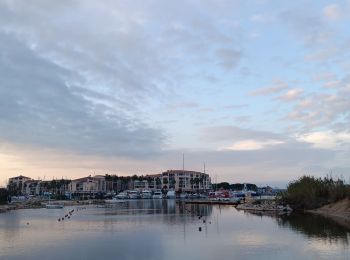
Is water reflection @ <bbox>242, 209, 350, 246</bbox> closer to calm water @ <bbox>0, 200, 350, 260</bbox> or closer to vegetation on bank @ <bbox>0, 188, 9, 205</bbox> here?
calm water @ <bbox>0, 200, 350, 260</bbox>

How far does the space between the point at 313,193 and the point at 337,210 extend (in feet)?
44.4

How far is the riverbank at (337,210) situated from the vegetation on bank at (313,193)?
7.68 ft

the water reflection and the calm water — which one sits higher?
the water reflection

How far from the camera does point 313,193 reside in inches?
3597

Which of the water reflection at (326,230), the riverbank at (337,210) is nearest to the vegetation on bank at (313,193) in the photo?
the riverbank at (337,210)

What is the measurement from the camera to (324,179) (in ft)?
319

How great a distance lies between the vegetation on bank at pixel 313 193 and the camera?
86188mm

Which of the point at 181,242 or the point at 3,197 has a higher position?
the point at 3,197

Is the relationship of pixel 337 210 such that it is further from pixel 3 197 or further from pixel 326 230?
pixel 3 197

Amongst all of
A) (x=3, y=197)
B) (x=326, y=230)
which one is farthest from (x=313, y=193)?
(x=3, y=197)

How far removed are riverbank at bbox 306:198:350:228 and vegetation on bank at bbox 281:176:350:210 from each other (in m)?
2.34

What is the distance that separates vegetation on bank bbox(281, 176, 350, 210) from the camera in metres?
86.2

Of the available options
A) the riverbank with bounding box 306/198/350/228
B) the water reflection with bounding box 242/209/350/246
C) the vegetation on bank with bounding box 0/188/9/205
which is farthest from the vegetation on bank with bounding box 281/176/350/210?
the vegetation on bank with bounding box 0/188/9/205

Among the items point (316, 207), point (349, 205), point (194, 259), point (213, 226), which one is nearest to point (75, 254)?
point (194, 259)
